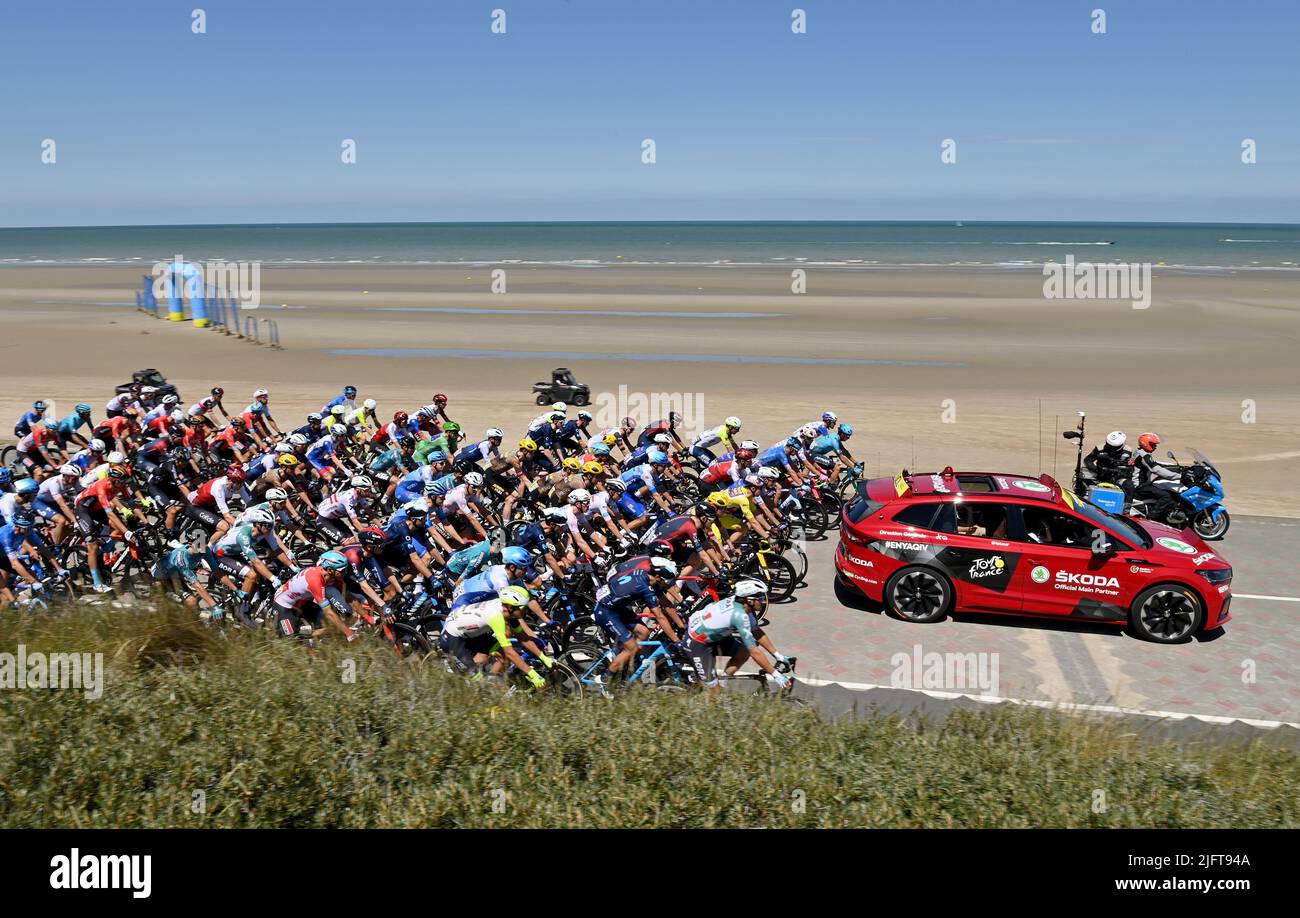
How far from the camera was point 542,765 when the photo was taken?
223 inches

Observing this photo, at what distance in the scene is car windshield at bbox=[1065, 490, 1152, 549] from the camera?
11031 mm

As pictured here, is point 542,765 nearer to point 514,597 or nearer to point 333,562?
point 514,597

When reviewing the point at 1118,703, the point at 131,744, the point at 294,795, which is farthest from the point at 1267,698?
the point at 131,744

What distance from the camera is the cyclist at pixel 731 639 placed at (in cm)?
855

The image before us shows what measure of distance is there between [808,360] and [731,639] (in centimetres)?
2645

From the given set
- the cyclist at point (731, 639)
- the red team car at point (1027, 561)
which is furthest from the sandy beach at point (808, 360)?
the cyclist at point (731, 639)

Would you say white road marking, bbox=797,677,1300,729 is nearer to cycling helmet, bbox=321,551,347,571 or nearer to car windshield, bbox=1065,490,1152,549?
car windshield, bbox=1065,490,1152,549

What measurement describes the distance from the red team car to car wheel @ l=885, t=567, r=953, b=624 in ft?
0.04

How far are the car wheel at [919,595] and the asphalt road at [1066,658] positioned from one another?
133mm

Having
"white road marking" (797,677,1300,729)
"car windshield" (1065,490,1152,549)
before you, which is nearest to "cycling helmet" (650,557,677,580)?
"white road marking" (797,677,1300,729)

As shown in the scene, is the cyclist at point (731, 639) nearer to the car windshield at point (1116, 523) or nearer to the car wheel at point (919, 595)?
the car wheel at point (919, 595)

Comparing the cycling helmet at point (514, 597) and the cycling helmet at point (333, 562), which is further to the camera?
the cycling helmet at point (333, 562)

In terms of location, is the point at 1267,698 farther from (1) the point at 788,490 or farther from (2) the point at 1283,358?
(2) the point at 1283,358

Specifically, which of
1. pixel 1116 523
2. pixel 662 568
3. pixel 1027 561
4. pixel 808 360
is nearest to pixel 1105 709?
pixel 1027 561
